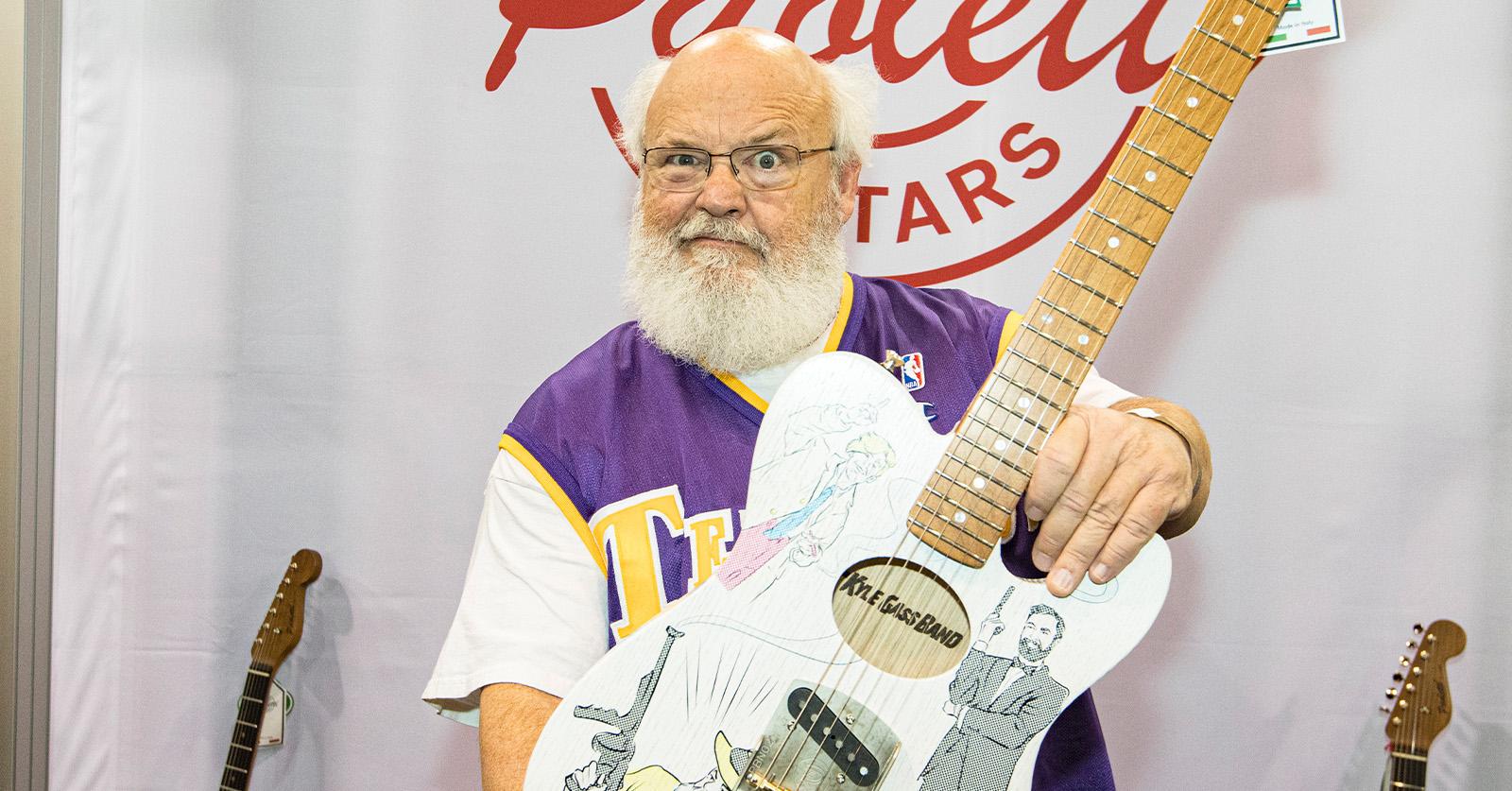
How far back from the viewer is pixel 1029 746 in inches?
35.6

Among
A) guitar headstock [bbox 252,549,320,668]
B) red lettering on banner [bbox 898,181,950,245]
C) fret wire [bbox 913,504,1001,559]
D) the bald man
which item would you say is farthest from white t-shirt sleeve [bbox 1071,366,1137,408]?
guitar headstock [bbox 252,549,320,668]

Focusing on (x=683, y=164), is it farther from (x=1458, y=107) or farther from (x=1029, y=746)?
(x=1458, y=107)

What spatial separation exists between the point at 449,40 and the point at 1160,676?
171 centimetres

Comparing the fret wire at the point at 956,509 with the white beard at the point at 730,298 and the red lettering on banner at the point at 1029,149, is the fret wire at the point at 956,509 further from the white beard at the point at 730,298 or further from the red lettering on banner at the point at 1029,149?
the red lettering on banner at the point at 1029,149

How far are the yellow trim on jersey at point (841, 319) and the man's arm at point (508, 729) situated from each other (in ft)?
1.73

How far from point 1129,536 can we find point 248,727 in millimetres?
1591

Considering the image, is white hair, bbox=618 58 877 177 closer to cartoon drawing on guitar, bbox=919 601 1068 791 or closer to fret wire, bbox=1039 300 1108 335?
fret wire, bbox=1039 300 1108 335

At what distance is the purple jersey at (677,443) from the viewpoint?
46.9 inches

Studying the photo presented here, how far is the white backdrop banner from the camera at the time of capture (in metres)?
1.92

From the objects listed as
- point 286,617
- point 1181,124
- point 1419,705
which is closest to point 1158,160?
point 1181,124

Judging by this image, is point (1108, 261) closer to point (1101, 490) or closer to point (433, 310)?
point (1101, 490)

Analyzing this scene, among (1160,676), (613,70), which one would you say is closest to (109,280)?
(613,70)

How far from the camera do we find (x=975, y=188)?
6.38 ft

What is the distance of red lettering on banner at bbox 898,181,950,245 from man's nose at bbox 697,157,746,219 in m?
0.74
